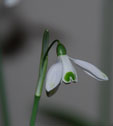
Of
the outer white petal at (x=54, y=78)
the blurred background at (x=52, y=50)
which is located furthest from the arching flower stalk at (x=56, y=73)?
the blurred background at (x=52, y=50)

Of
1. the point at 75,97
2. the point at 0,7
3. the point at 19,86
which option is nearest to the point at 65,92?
the point at 75,97

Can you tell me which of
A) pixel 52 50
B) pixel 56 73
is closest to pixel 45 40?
pixel 56 73

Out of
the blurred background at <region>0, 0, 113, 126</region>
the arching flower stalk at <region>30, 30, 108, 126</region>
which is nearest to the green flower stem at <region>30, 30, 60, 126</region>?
the arching flower stalk at <region>30, 30, 108, 126</region>

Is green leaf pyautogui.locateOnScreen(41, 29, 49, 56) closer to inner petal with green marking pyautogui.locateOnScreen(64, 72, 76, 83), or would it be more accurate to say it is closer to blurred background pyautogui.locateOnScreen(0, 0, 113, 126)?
inner petal with green marking pyautogui.locateOnScreen(64, 72, 76, 83)

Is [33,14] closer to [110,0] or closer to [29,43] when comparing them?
[29,43]

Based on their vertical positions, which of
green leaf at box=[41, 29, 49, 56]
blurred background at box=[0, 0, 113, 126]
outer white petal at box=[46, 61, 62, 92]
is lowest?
outer white petal at box=[46, 61, 62, 92]

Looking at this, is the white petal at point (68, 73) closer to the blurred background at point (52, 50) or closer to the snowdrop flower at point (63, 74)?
the snowdrop flower at point (63, 74)

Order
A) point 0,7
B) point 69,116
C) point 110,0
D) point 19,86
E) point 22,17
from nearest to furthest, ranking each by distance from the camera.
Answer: point 69,116
point 110,0
point 0,7
point 22,17
point 19,86
